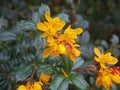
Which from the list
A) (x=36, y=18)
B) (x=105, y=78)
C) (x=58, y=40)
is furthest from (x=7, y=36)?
(x=105, y=78)

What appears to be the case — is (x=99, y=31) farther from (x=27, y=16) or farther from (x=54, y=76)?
(x=54, y=76)

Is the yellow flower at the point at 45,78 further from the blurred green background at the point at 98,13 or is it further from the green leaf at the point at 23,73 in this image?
the blurred green background at the point at 98,13

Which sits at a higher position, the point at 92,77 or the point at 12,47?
the point at 12,47

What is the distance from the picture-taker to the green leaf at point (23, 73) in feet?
5.61

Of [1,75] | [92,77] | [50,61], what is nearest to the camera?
[50,61]

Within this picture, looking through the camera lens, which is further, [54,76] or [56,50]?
[54,76]

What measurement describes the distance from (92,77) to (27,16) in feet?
2.40

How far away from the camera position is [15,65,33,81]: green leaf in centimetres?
171

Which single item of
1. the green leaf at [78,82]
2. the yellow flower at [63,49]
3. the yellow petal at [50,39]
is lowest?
the green leaf at [78,82]

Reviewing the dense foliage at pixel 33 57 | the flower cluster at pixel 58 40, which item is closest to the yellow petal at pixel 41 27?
the flower cluster at pixel 58 40

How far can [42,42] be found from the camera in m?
1.78

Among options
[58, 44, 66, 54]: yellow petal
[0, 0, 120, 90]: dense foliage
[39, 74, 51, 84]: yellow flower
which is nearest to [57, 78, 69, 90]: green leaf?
[0, 0, 120, 90]: dense foliage

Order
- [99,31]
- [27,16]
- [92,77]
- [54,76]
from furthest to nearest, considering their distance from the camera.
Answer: [99,31] < [27,16] < [92,77] < [54,76]

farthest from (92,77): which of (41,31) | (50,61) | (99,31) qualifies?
(99,31)
